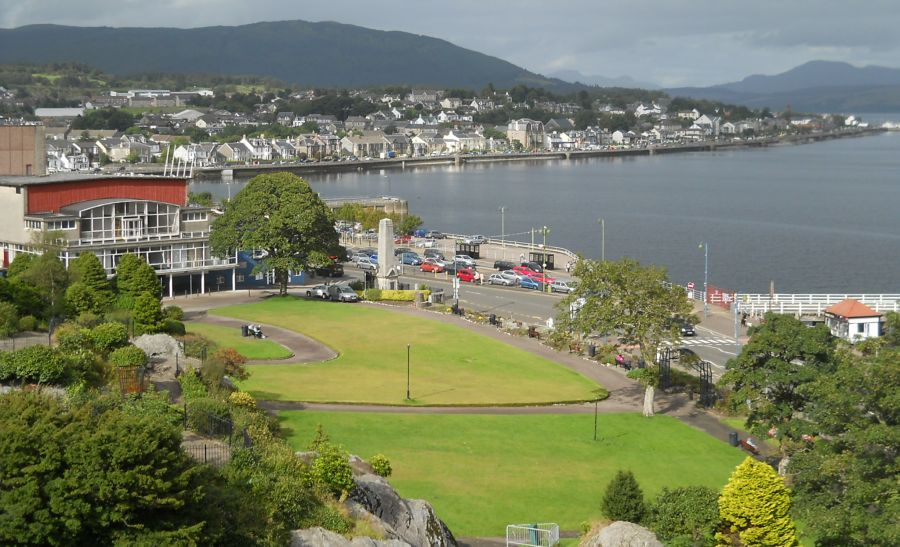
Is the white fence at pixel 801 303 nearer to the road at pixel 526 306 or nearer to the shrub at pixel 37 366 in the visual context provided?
the road at pixel 526 306

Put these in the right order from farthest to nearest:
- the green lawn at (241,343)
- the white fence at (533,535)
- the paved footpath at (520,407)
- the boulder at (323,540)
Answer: the green lawn at (241,343) < the paved footpath at (520,407) < the white fence at (533,535) < the boulder at (323,540)

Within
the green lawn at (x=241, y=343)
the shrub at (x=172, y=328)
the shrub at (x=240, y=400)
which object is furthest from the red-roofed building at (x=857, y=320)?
the shrub at (x=240, y=400)

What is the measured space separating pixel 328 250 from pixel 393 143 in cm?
14337

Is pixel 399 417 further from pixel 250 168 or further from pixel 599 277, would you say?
pixel 250 168

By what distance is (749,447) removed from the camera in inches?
→ 1094

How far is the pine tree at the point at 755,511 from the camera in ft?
61.3

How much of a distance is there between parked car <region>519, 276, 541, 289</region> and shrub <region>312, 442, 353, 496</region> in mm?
36651

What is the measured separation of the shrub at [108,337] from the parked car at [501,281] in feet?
101

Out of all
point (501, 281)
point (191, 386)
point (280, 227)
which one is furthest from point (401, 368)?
point (501, 281)

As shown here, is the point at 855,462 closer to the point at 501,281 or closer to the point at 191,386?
the point at 191,386

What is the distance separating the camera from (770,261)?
75.6 metres

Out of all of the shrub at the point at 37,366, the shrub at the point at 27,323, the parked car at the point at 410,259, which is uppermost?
the shrub at the point at 37,366

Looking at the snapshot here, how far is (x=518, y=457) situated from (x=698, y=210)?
287 feet

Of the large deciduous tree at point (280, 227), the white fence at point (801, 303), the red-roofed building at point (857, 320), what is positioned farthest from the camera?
the large deciduous tree at point (280, 227)
